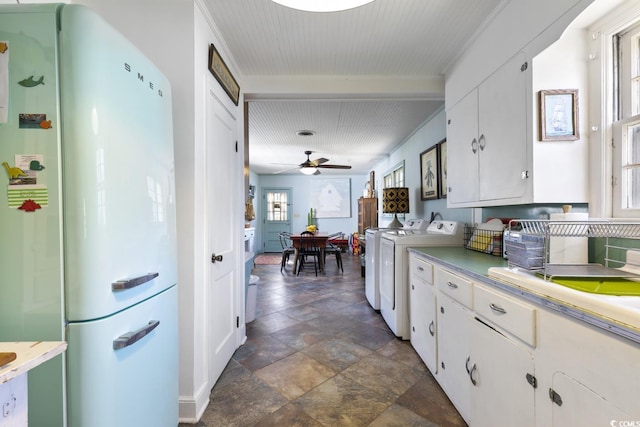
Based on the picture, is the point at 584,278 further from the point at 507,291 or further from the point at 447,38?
the point at 447,38

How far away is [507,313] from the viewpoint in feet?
3.71

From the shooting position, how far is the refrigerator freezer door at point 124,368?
2.83ft

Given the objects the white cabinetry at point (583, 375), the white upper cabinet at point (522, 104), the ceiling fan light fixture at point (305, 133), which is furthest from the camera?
the ceiling fan light fixture at point (305, 133)

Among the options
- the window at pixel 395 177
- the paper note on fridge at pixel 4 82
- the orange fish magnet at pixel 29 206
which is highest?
the window at pixel 395 177

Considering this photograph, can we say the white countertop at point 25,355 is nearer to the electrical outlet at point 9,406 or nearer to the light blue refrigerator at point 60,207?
the electrical outlet at point 9,406

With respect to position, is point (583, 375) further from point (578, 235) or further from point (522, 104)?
point (522, 104)

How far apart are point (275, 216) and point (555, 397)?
818 centimetres

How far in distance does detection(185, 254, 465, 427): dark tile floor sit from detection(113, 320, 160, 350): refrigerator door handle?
2.94 feet

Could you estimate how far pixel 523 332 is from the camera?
3.40ft

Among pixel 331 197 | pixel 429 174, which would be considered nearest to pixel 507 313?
pixel 429 174

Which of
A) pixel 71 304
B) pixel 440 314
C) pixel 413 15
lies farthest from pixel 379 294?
pixel 71 304

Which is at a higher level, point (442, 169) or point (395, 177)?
point (395, 177)

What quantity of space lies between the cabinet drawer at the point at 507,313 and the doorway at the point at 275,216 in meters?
7.60

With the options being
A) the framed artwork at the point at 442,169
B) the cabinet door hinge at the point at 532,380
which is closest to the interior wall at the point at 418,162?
the framed artwork at the point at 442,169
